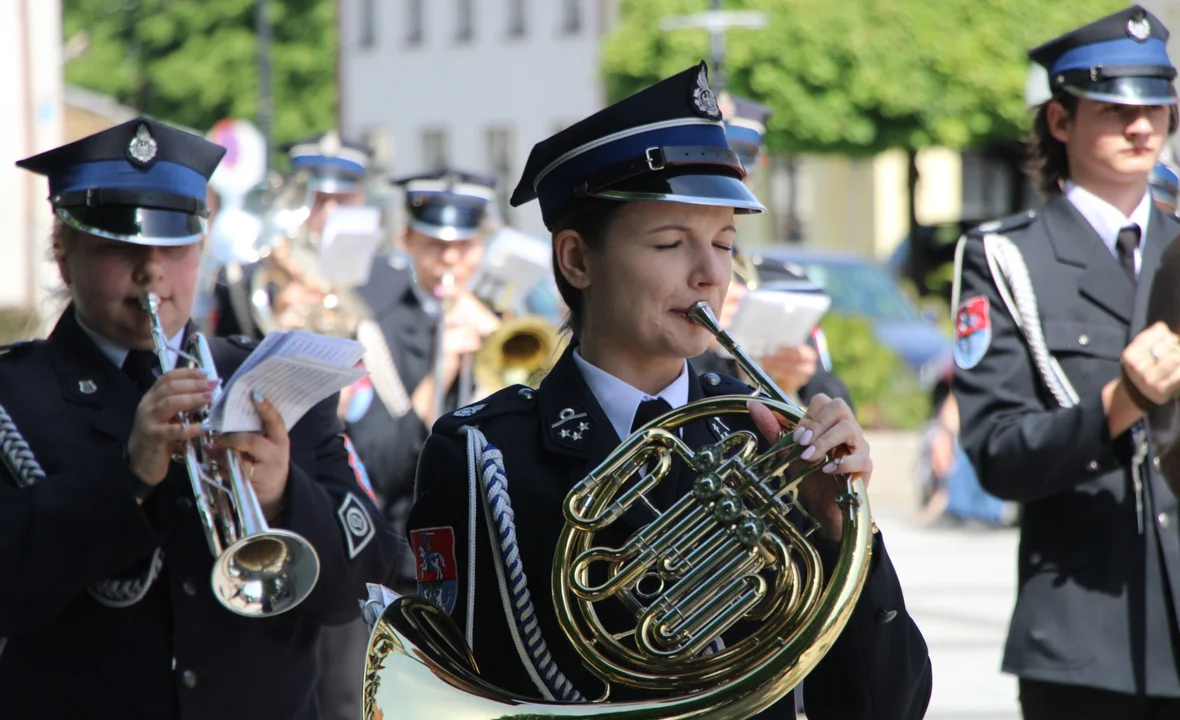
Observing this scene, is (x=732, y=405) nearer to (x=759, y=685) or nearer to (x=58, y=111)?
(x=759, y=685)

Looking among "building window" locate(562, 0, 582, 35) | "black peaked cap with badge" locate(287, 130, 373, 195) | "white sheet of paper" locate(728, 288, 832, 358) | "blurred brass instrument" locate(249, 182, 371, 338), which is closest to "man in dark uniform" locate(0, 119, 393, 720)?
"white sheet of paper" locate(728, 288, 832, 358)

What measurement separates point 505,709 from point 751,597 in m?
0.38

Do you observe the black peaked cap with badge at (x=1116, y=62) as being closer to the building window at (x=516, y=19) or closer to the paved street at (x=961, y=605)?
the paved street at (x=961, y=605)

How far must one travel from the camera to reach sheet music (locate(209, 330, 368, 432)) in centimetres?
345

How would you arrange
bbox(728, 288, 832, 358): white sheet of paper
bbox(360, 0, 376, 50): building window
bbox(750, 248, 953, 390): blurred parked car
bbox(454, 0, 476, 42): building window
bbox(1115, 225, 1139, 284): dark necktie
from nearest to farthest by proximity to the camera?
bbox(1115, 225, 1139, 284): dark necktie, bbox(728, 288, 832, 358): white sheet of paper, bbox(750, 248, 953, 390): blurred parked car, bbox(454, 0, 476, 42): building window, bbox(360, 0, 376, 50): building window

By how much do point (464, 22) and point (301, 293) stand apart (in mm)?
39730

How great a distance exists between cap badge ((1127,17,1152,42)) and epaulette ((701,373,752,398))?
1751mm

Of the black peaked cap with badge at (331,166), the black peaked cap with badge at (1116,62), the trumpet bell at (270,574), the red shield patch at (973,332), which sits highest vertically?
the black peaked cap with badge at (1116,62)

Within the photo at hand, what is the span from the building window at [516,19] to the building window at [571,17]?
1.56 m

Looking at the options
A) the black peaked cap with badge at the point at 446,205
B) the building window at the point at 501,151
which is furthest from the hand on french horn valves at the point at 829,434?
the building window at the point at 501,151

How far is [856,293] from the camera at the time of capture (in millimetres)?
19500

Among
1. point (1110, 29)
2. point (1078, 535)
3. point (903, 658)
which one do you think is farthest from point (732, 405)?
point (1110, 29)

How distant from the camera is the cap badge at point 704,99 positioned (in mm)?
2912

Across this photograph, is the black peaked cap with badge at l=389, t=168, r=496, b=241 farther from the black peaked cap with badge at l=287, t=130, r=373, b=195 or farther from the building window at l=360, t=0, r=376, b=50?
the building window at l=360, t=0, r=376, b=50
